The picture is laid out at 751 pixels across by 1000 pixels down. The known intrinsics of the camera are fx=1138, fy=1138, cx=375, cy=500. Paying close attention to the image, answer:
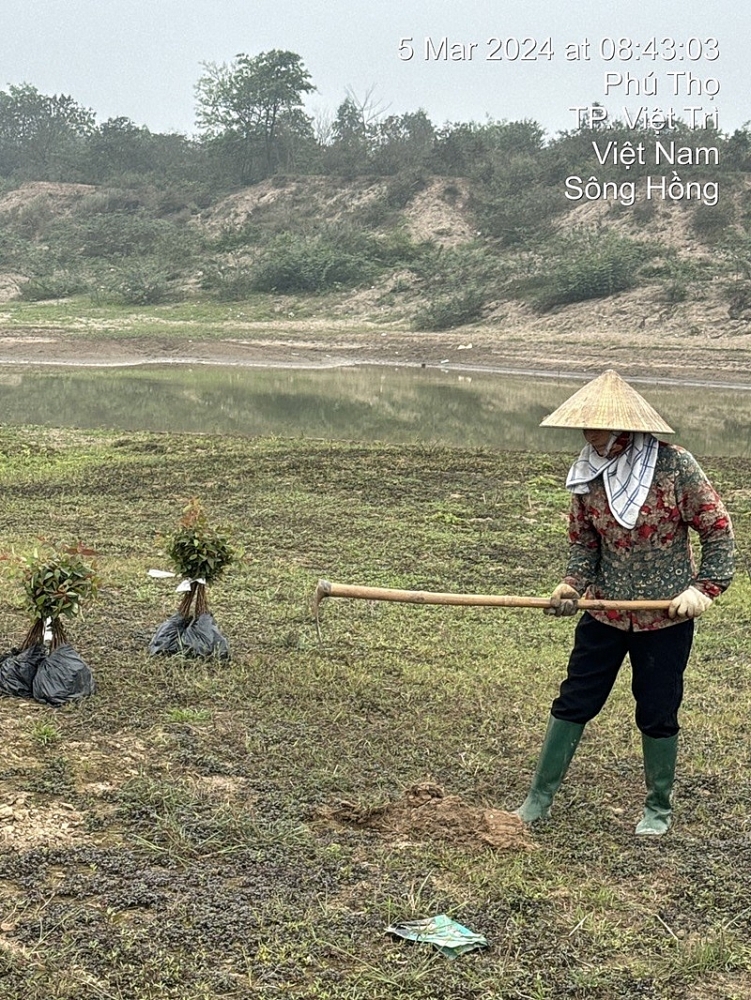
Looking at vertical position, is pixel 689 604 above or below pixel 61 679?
above

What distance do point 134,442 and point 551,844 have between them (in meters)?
13.9

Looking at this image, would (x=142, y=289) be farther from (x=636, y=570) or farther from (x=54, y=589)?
(x=636, y=570)

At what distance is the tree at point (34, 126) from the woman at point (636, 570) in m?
81.4

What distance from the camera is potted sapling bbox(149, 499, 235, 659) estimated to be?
6.95m

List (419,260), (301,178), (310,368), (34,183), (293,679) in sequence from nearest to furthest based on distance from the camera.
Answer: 1. (293,679)
2. (310,368)
3. (419,260)
4. (301,178)
5. (34,183)

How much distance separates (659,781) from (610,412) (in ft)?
5.22

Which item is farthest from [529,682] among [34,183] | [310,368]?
[34,183]

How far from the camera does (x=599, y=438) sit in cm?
481

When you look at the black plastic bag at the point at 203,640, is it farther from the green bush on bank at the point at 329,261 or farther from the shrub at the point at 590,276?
the green bush on bank at the point at 329,261

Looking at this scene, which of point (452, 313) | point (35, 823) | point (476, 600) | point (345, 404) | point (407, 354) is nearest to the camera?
point (35, 823)

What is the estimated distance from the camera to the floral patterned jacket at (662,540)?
15.5 feet

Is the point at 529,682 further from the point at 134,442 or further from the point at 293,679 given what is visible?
the point at 134,442

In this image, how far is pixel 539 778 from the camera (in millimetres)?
4922

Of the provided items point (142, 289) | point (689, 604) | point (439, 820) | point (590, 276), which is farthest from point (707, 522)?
point (142, 289)
